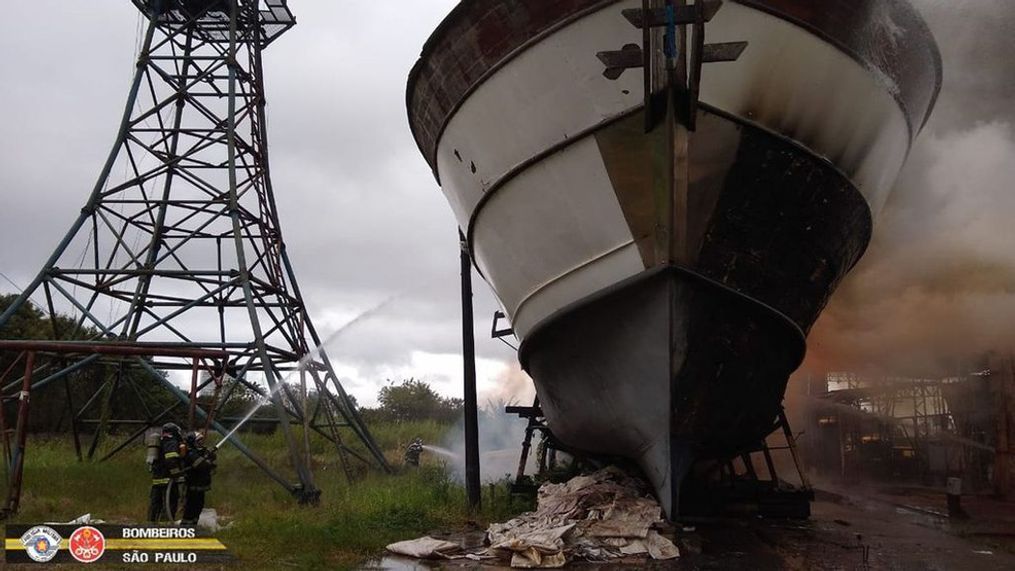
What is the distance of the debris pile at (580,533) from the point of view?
5270mm

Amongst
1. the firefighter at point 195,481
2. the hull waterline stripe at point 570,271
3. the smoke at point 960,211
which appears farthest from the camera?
the smoke at point 960,211

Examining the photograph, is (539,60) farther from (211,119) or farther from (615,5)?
(211,119)

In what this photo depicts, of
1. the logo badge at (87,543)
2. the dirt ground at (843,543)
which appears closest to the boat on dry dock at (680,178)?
the dirt ground at (843,543)

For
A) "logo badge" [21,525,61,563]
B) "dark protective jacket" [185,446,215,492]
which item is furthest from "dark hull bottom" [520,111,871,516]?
"logo badge" [21,525,61,563]

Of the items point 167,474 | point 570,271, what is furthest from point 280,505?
point 570,271

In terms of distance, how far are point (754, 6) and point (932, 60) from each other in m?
2.27

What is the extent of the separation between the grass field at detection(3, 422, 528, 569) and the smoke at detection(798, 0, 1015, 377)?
→ 270 inches

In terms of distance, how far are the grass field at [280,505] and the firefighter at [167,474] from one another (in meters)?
0.62

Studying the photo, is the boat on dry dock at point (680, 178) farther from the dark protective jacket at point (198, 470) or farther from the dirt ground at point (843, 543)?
the dark protective jacket at point (198, 470)

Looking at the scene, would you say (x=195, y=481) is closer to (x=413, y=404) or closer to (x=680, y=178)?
(x=680, y=178)

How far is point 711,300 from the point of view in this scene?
532cm

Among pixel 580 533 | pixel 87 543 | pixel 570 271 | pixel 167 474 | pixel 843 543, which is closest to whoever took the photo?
pixel 87 543

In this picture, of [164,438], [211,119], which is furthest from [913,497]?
[211,119]

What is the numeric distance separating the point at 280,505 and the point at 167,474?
2.31 meters
